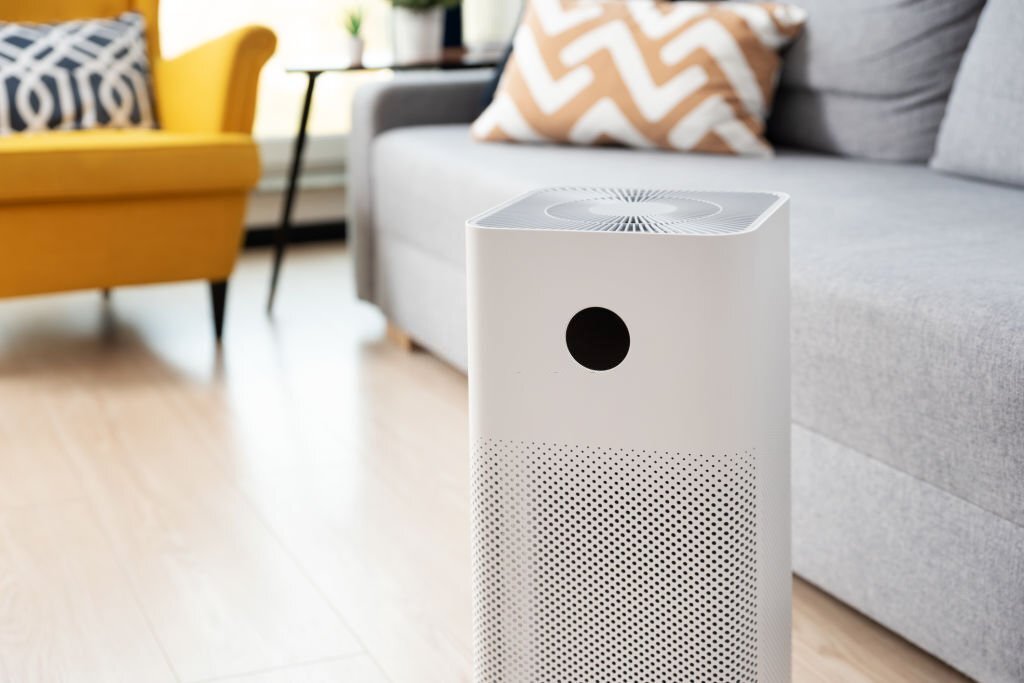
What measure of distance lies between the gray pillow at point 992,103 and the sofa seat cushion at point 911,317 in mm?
38

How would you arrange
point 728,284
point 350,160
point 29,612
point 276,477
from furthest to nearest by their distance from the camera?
point 350,160 → point 276,477 → point 29,612 → point 728,284

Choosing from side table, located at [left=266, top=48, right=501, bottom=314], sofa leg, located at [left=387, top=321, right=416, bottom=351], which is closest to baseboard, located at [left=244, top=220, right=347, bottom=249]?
side table, located at [left=266, top=48, right=501, bottom=314]

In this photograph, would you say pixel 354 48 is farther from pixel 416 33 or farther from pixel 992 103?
pixel 992 103

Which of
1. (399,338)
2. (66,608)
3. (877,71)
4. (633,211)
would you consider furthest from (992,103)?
(66,608)

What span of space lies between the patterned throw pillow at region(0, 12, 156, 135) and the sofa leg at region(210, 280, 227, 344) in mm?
489

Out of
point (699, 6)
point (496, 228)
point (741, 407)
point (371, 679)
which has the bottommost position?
point (371, 679)

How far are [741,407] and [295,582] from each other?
0.82m

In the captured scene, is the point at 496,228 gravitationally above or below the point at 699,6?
below

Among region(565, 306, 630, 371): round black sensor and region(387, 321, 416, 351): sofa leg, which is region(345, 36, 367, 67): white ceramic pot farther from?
region(565, 306, 630, 371): round black sensor

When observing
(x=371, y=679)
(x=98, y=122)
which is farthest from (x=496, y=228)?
(x=98, y=122)

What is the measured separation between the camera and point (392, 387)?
8.14 ft

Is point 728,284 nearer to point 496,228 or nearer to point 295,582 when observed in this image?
point 496,228

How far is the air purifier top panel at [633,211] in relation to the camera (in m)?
1.04

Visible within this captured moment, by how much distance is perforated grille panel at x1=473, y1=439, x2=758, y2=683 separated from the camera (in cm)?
104
